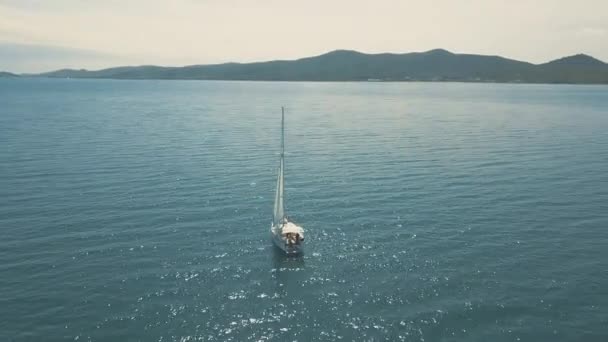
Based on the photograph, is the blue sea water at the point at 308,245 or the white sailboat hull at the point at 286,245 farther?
the white sailboat hull at the point at 286,245

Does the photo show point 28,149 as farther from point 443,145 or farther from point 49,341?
point 443,145

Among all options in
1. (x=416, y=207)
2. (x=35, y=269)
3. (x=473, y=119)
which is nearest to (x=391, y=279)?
(x=416, y=207)

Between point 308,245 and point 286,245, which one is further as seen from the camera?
point 308,245

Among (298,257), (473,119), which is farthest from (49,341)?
(473,119)

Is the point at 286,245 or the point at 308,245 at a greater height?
the point at 286,245

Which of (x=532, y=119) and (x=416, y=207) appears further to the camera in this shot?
(x=532, y=119)

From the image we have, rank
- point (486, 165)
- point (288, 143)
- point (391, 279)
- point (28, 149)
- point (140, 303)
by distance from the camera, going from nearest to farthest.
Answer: point (140, 303) < point (391, 279) < point (486, 165) < point (28, 149) < point (288, 143)

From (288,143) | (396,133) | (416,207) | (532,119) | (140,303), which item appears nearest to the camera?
(140,303)

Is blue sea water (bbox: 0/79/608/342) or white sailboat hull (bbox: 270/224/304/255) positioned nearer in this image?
blue sea water (bbox: 0/79/608/342)
